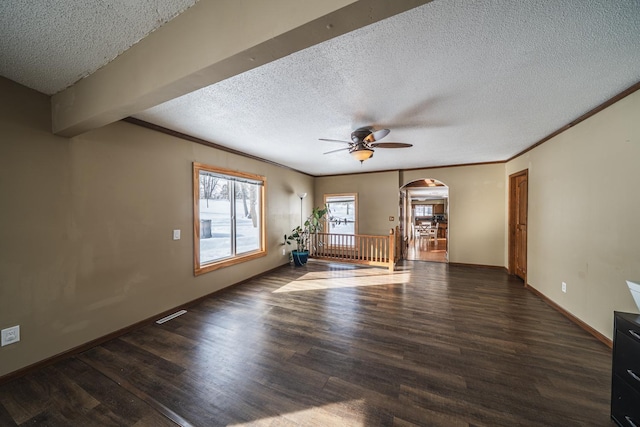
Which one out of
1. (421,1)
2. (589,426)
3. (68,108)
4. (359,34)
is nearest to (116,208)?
(68,108)

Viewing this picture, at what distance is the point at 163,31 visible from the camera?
1300 millimetres

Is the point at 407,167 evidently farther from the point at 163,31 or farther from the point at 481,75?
the point at 163,31

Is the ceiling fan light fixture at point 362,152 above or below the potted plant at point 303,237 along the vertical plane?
above

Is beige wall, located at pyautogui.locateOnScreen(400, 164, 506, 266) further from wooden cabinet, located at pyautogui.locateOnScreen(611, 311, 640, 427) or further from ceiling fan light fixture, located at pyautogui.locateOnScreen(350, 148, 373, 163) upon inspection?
wooden cabinet, located at pyautogui.locateOnScreen(611, 311, 640, 427)

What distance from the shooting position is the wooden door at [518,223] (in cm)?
411

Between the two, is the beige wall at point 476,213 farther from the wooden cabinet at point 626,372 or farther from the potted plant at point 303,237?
the wooden cabinet at point 626,372

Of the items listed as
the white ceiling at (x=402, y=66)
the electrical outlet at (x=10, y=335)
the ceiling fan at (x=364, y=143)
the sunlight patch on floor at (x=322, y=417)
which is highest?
the white ceiling at (x=402, y=66)

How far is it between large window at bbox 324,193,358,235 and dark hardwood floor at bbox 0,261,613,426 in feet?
12.0

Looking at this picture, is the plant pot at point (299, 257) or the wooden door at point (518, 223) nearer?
the wooden door at point (518, 223)

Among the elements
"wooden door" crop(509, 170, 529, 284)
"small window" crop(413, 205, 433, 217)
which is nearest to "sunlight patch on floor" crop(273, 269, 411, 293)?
"wooden door" crop(509, 170, 529, 284)

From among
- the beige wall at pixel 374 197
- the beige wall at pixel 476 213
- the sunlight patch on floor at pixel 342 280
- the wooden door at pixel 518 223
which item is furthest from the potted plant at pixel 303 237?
the wooden door at pixel 518 223

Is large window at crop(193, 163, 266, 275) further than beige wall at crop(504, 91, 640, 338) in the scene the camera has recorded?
Yes

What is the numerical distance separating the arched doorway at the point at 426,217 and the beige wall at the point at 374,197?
5.74 feet

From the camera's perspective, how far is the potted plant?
5.49m
